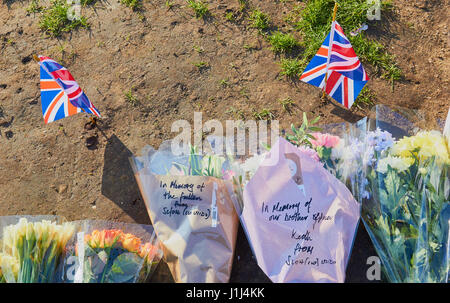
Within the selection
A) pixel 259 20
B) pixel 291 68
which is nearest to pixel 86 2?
pixel 259 20

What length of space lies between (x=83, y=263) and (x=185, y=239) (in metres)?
0.50

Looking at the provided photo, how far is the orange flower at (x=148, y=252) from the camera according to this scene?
2.07 metres

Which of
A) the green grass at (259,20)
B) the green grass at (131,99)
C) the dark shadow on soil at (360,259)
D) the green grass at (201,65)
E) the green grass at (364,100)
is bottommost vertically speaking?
the dark shadow on soil at (360,259)

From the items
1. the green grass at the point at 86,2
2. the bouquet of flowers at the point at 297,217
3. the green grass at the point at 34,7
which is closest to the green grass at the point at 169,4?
the green grass at the point at 86,2

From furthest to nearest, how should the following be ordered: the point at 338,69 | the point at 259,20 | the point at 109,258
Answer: the point at 259,20
the point at 338,69
the point at 109,258

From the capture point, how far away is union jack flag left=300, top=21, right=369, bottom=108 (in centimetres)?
238

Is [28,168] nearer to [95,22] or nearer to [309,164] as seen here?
[95,22]

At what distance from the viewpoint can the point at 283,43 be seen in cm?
316

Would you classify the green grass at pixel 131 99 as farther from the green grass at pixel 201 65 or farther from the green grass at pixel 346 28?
the green grass at pixel 346 28

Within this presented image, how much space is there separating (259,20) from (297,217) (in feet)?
6.31

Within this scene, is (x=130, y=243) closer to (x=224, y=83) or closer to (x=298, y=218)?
(x=298, y=218)

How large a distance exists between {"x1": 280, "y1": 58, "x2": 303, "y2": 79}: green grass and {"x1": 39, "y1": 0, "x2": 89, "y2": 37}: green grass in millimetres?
1689

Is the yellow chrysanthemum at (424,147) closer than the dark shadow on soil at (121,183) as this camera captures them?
Yes

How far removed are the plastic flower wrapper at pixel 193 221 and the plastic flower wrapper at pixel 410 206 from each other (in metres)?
0.70
